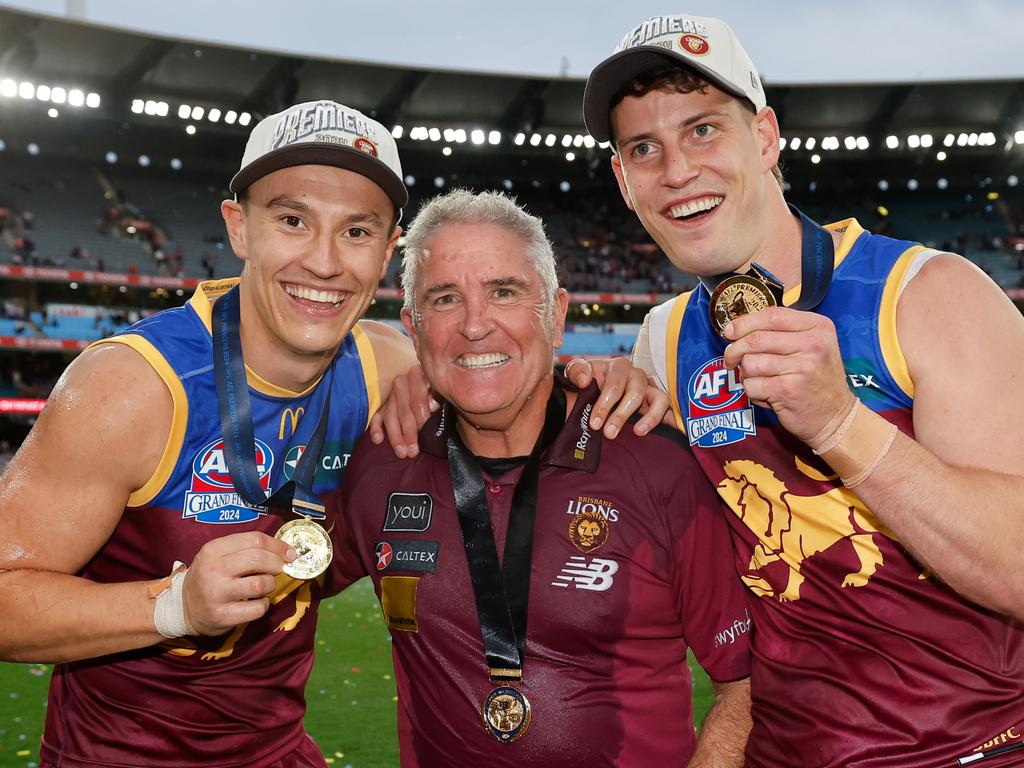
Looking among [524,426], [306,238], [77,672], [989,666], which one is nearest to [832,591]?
[989,666]

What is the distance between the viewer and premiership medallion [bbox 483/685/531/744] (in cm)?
261

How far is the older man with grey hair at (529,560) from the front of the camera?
8.71 ft

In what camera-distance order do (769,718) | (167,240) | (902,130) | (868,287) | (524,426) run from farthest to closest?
(167,240), (902,130), (524,426), (769,718), (868,287)

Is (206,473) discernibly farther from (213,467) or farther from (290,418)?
(290,418)

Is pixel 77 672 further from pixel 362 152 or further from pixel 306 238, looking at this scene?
pixel 362 152

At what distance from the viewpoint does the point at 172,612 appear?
2.40 meters

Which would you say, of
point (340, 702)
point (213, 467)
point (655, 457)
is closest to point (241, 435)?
point (213, 467)

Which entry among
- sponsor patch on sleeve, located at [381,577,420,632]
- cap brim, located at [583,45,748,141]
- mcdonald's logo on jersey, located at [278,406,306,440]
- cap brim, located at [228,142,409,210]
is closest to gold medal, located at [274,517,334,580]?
sponsor patch on sleeve, located at [381,577,420,632]

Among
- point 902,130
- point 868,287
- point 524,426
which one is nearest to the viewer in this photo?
point 868,287

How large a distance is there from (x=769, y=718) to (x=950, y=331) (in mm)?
1263

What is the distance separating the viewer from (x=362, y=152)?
119 inches

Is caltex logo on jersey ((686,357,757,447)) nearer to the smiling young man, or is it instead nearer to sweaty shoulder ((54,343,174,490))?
the smiling young man

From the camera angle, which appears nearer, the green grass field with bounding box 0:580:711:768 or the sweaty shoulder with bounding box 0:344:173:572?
the sweaty shoulder with bounding box 0:344:173:572

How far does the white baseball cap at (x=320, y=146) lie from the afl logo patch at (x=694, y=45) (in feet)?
3.29
